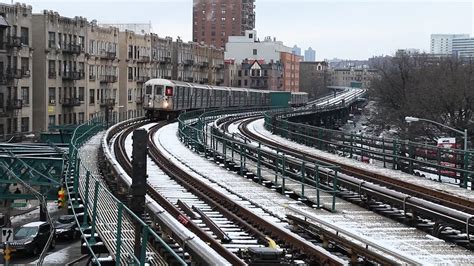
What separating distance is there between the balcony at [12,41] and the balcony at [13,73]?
1835 mm

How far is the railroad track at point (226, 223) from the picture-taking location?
13.1 m

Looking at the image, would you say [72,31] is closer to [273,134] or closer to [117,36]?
[117,36]

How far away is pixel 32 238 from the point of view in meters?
33.0

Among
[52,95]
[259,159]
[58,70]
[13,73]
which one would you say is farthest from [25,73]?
[259,159]

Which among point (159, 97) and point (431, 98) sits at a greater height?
point (431, 98)

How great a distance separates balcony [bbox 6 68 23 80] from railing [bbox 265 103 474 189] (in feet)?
63.7

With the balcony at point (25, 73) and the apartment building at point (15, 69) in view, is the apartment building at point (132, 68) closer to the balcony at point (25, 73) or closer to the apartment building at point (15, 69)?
the apartment building at point (15, 69)

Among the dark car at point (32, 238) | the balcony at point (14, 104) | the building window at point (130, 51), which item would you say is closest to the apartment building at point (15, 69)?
the balcony at point (14, 104)

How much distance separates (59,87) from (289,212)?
50770 millimetres

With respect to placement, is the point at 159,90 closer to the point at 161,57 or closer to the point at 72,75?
the point at 72,75

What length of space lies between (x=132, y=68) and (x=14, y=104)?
28.6 metres

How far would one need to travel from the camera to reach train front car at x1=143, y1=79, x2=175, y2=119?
196 ft

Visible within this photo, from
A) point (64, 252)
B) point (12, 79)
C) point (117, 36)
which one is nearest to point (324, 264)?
point (64, 252)

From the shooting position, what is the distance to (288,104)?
103 metres
